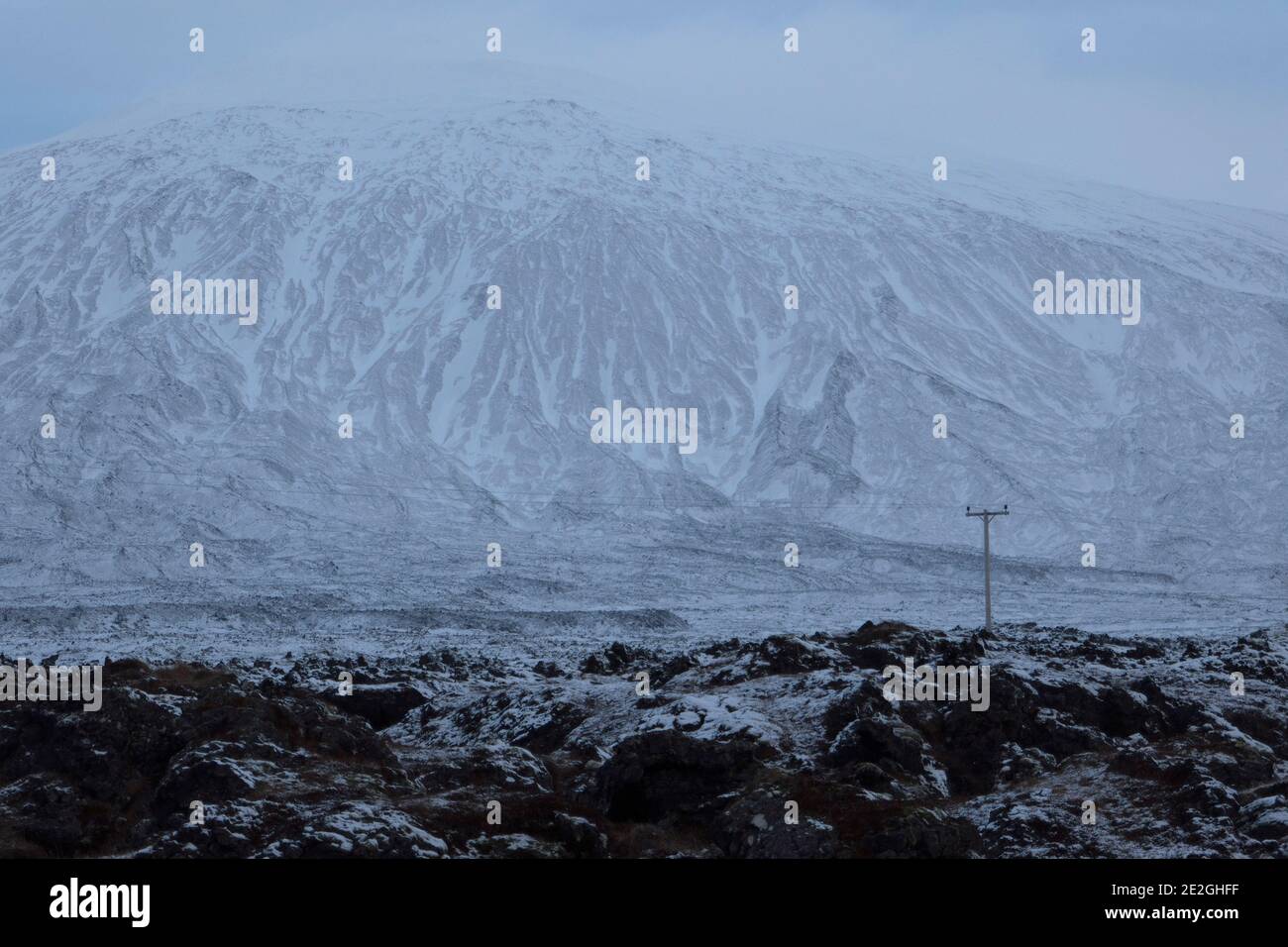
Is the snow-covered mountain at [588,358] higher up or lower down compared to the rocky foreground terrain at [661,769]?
higher up

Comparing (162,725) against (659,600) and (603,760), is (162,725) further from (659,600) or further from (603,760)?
(659,600)

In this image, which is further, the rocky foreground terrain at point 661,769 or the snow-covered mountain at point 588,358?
the snow-covered mountain at point 588,358

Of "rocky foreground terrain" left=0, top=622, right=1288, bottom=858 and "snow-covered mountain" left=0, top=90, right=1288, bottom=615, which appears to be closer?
"rocky foreground terrain" left=0, top=622, right=1288, bottom=858

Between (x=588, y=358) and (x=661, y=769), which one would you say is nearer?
(x=661, y=769)

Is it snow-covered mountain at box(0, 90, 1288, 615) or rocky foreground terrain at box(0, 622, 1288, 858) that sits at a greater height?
snow-covered mountain at box(0, 90, 1288, 615)

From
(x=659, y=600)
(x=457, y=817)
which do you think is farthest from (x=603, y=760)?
(x=659, y=600)
